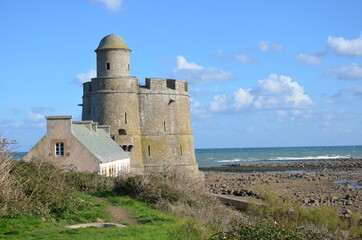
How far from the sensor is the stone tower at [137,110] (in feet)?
128

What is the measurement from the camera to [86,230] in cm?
1384

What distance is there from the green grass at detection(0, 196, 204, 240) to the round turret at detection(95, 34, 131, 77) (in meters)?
23.6

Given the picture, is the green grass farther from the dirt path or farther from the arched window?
the arched window

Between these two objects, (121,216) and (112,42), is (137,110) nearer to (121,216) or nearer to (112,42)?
(112,42)

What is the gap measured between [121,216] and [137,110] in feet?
75.9

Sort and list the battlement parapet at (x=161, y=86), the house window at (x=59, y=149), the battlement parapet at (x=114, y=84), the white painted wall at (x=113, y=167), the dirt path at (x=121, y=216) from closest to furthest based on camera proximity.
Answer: the dirt path at (x=121, y=216) → the white painted wall at (x=113, y=167) → the house window at (x=59, y=149) → the battlement parapet at (x=114, y=84) → the battlement parapet at (x=161, y=86)

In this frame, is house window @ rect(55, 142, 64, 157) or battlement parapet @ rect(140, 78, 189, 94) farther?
battlement parapet @ rect(140, 78, 189, 94)

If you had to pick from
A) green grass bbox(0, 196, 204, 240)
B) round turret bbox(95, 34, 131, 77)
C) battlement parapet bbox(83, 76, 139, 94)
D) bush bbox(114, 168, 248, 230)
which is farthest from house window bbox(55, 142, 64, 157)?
round turret bbox(95, 34, 131, 77)

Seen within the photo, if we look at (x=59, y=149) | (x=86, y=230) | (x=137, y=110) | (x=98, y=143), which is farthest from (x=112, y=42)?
(x=86, y=230)

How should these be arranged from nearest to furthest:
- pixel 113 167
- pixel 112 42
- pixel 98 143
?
pixel 113 167 → pixel 98 143 → pixel 112 42

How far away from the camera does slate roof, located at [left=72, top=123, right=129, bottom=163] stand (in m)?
28.5

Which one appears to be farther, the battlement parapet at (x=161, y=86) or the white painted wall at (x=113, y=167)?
the battlement parapet at (x=161, y=86)

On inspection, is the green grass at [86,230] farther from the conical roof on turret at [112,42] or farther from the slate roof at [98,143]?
the conical roof on turret at [112,42]

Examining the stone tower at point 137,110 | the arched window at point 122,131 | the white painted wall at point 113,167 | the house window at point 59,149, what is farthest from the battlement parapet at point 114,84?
the house window at point 59,149
